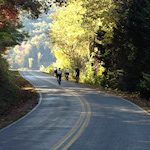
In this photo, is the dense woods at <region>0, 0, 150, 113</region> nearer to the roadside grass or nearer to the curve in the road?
the roadside grass

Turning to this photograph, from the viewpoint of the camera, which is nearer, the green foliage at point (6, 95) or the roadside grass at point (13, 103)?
the roadside grass at point (13, 103)

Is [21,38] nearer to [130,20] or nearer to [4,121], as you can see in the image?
[130,20]

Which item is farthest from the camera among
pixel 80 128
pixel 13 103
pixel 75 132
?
pixel 13 103

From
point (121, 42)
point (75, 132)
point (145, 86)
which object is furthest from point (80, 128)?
point (121, 42)

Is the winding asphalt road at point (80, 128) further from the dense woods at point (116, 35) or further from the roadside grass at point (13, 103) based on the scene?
the dense woods at point (116, 35)

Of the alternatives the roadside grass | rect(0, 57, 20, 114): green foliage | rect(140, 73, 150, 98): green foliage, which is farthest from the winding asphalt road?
rect(140, 73, 150, 98): green foliage

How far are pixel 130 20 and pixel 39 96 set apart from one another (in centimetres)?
826

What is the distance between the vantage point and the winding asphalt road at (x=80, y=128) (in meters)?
12.9

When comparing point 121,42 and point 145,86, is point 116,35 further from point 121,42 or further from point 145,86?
point 145,86

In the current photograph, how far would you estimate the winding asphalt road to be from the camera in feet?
42.4

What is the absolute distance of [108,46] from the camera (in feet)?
115

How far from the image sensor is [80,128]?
1598cm

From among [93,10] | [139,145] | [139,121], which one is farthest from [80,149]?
[93,10]

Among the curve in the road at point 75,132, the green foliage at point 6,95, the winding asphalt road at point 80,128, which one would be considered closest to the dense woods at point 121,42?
the winding asphalt road at point 80,128
